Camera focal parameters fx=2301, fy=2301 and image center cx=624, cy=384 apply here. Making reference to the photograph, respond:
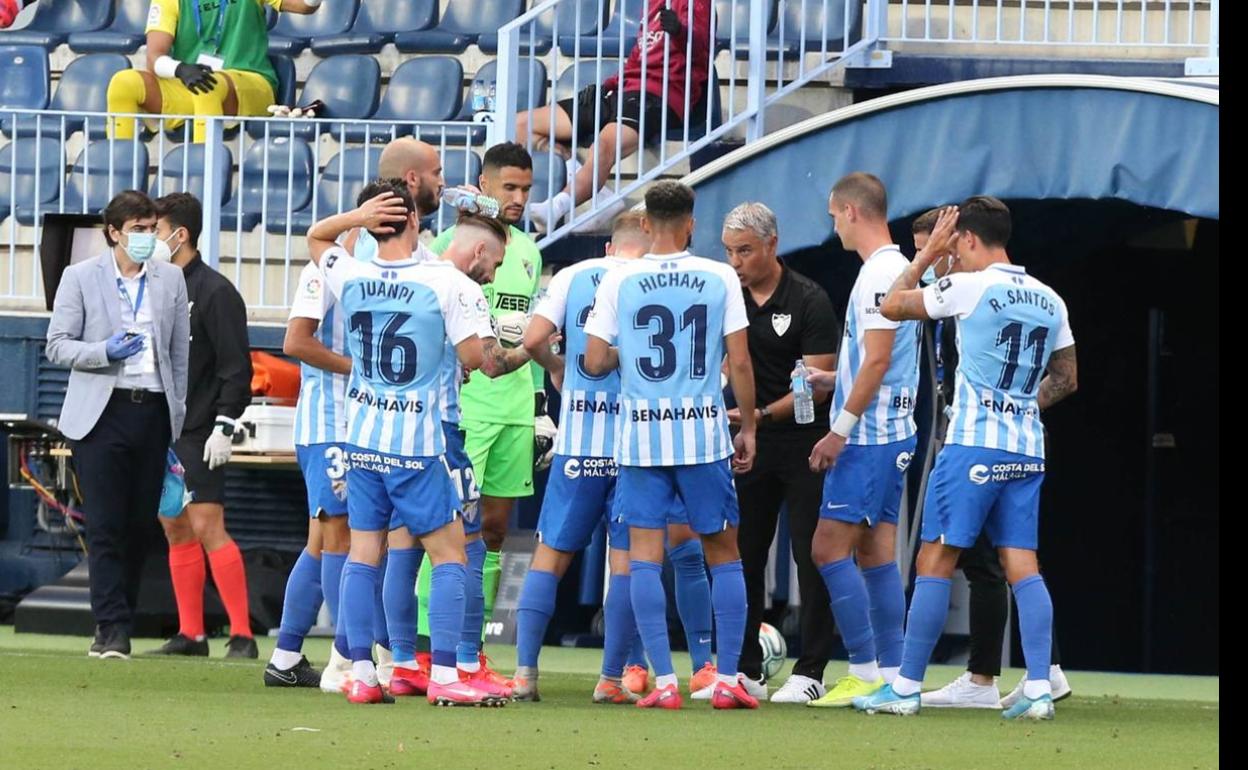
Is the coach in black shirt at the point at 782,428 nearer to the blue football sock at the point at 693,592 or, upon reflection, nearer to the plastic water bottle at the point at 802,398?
the plastic water bottle at the point at 802,398

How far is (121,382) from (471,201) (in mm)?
2356

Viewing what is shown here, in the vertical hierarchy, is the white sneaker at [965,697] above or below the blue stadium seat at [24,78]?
below

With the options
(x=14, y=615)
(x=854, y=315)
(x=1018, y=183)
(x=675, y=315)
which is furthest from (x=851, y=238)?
(x=14, y=615)

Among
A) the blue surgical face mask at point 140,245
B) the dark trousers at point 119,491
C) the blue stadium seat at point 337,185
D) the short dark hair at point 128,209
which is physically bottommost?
the dark trousers at point 119,491

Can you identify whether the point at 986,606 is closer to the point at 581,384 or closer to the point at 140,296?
the point at 581,384

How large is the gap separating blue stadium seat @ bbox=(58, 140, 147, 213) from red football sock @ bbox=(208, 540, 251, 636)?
3.98 metres

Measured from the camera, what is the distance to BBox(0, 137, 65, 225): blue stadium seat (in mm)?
13062

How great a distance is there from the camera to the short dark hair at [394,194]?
712cm

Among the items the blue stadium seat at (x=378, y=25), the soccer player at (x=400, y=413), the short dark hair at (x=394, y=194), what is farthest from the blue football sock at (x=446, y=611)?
the blue stadium seat at (x=378, y=25)

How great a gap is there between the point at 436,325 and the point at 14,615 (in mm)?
4797

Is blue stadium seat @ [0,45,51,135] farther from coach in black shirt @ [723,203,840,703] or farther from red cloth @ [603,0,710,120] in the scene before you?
coach in black shirt @ [723,203,840,703]

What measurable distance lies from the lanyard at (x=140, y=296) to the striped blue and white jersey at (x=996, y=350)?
3618mm

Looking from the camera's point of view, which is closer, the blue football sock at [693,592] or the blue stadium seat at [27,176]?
the blue football sock at [693,592]

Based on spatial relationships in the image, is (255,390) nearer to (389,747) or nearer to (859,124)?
(859,124)
